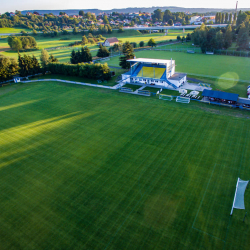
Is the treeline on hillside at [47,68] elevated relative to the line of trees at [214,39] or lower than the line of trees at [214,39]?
lower

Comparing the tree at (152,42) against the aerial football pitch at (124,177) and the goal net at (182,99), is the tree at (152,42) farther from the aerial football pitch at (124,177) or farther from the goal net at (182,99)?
the aerial football pitch at (124,177)

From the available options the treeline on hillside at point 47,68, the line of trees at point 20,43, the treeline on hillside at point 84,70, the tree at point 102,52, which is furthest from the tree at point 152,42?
the line of trees at point 20,43

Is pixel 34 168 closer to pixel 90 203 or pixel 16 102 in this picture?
pixel 90 203

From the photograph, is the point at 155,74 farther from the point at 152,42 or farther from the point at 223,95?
the point at 152,42

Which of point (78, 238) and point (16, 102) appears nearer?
point (78, 238)

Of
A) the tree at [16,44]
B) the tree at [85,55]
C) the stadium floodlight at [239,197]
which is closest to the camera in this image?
the stadium floodlight at [239,197]

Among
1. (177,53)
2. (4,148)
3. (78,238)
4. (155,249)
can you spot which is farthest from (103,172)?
(177,53)
